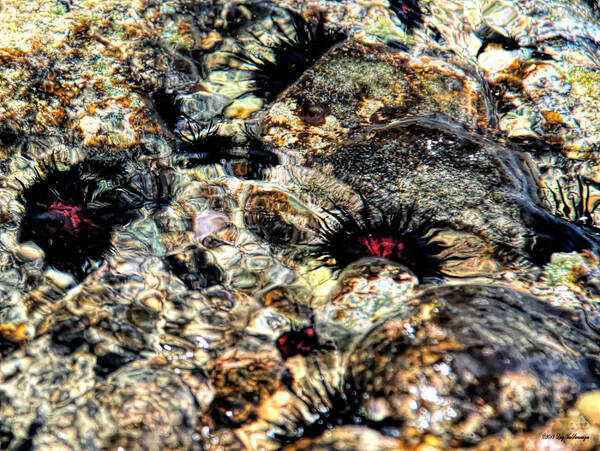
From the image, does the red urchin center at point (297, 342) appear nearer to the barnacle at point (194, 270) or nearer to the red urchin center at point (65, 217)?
the barnacle at point (194, 270)

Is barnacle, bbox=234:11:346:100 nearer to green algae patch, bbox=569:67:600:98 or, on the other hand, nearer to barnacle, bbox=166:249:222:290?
barnacle, bbox=166:249:222:290

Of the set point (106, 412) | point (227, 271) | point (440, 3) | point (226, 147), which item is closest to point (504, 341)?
point (227, 271)

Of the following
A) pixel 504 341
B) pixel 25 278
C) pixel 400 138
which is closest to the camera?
pixel 504 341

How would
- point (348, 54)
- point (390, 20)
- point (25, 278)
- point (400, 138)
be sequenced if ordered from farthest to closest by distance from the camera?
point (390, 20), point (348, 54), point (400, 138), point (25, 278)

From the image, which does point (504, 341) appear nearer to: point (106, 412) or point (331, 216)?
point (331, 216)

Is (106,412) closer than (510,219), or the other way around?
(106,412)

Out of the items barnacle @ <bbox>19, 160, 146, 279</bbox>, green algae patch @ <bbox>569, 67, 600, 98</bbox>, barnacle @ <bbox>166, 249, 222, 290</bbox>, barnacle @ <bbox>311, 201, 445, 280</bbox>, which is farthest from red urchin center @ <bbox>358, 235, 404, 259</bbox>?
green algae patch @ <bbox>569, 67, 600, 98</bbox>
